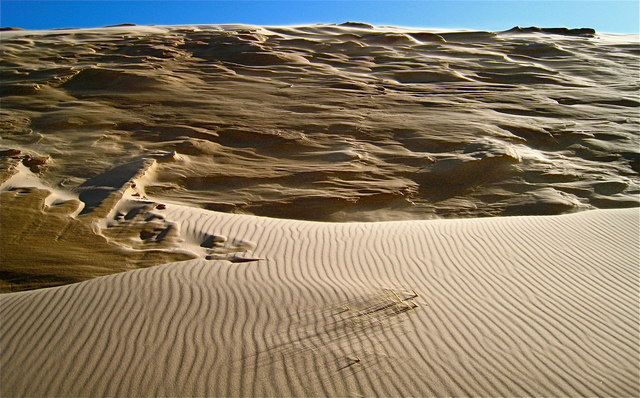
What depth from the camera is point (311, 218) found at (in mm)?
7723

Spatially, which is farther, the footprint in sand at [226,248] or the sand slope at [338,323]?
the footprint in sand at [226,248]

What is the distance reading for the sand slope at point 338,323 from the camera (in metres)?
3.65

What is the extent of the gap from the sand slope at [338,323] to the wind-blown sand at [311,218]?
23 mm

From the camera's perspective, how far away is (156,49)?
13.7 m

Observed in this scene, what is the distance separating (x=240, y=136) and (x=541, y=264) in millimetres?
6305

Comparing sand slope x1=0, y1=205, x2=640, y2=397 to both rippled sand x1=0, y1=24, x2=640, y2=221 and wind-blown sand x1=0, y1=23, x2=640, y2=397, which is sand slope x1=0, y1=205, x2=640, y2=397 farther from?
rippled sand x1=0, y1=24, x2=640, y2=221

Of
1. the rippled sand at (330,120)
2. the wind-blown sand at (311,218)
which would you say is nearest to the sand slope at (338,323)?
the wind-blown sand at (311,218)

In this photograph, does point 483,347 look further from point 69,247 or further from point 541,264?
point 69,247

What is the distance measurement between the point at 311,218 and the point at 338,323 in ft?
11.5

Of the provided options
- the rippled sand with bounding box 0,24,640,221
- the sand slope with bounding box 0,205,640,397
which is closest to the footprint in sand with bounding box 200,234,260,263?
the sand slope with bounding box 0,205,640,397

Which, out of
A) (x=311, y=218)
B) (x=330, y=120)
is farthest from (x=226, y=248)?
(x=330, y=120)

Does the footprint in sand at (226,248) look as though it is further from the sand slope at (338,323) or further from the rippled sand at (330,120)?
the rippled sand at (330,120)

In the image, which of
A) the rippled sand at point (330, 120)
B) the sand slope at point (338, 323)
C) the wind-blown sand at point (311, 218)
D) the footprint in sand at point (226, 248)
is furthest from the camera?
the rippled sand at point (330, 120)

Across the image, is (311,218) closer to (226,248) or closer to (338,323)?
(226,248)
